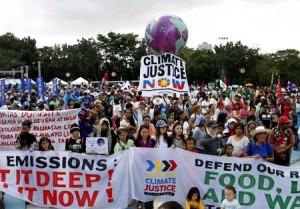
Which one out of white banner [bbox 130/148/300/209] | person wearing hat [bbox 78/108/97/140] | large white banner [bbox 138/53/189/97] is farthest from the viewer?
large white banner [bbox 138/53/189/97]

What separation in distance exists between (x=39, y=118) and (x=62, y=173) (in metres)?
3.36

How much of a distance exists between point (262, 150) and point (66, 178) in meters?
3.06

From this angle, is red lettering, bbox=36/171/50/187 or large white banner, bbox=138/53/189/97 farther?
large white banner, bbox=138/53/189/97

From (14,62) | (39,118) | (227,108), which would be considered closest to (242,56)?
(14,62)

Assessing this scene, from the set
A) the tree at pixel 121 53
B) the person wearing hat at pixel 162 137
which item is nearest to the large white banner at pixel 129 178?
the person wearing hat at pixel 162 137

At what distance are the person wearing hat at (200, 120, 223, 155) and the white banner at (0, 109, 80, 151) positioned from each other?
352cm

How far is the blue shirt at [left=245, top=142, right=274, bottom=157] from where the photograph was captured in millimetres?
6676

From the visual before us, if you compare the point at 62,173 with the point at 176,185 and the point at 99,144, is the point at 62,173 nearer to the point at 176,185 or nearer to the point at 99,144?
the point at 99,144

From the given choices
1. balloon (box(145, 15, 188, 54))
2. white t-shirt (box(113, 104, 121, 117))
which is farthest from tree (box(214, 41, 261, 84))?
balloon (box(145, 15, 188, 54))

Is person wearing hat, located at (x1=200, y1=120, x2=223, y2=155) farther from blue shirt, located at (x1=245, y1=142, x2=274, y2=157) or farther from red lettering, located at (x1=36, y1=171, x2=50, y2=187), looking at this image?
red lettering, located at (x1=36, y1=171, x2=50, y2=187)

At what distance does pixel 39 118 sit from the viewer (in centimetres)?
969

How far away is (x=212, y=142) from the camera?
730 cm

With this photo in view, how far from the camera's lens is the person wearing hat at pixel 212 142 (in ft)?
23.8

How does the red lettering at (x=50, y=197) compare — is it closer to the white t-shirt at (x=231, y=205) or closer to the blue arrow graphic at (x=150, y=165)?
the blue arrow graphic at (x=150, y=165)
